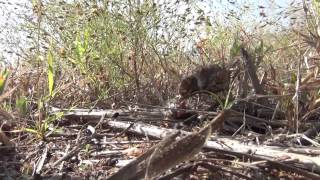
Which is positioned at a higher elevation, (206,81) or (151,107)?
(206,81)

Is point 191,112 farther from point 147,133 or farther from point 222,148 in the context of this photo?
point 222,148

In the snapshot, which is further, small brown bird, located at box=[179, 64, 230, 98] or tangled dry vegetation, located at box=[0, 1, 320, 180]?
small brown bird, located at box=[179, 64, 230, 98]

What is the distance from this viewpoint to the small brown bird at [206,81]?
2367 millimetres

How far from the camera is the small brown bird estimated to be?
2.37m

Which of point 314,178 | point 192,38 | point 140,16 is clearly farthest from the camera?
point 192,38

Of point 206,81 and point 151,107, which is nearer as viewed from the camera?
point 206,81

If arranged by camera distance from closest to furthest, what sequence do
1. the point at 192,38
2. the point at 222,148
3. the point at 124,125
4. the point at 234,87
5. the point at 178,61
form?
the point at 222,148
the point at 124,125
the point at 234,87
the point at 178,61
the point at 192,38

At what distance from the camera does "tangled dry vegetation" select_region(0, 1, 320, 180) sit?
1.56m

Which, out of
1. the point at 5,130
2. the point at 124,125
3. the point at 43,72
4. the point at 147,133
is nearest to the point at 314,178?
the point at 147,133

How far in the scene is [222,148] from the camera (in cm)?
171

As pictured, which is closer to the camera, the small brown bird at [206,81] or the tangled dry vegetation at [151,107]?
the tangled dry vegetation at [151,107]

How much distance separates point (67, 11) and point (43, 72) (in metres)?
0.38

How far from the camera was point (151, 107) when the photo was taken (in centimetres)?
251

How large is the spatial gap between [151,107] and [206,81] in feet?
1.04
